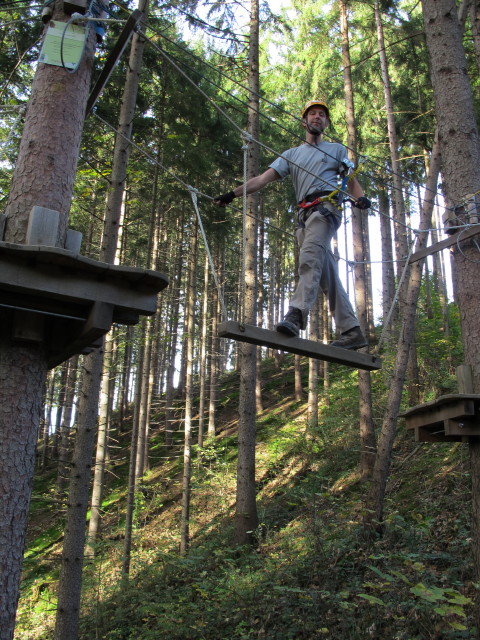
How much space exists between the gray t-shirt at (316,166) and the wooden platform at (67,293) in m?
2.11

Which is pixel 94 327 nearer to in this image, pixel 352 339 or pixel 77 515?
pixel 352 339

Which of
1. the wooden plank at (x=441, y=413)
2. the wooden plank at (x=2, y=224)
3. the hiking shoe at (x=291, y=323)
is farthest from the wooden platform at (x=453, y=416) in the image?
the wooden plank at (x=2, y=224)

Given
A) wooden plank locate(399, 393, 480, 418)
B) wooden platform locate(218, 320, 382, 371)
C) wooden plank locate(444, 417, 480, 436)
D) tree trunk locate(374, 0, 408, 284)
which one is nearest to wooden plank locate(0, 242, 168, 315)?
wooden platform locate(218, 320, 382, 371)

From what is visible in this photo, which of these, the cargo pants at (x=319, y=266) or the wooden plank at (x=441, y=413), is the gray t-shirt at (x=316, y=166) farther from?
the wooden plank at (x=441, y=413)

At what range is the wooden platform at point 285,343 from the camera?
12.3 feet

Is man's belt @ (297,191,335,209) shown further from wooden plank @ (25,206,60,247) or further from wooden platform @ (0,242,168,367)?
wooden plank @ (25,206,60,247)

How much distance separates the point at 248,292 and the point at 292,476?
4.89 metres

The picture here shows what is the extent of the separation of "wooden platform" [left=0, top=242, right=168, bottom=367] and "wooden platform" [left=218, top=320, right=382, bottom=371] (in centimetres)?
75

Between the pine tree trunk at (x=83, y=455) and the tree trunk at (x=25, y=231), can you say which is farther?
the pine tree trunk at (x=83, y=455)

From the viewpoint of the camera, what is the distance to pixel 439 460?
9.16 meters

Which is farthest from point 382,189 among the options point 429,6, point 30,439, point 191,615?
point 30,439

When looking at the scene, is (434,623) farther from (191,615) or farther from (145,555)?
(145,555)

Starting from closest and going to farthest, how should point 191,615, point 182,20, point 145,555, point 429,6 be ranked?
point 429,6
point 191,615
point 182,20
point 145,555

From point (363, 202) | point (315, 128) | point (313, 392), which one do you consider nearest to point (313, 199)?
point (363, 202)
